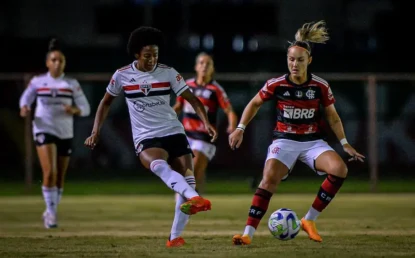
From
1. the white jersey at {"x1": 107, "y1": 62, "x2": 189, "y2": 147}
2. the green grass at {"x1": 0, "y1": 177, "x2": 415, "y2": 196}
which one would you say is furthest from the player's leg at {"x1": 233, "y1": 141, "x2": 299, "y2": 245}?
the green grass at {"x1": 0, "y1": 177, "x2": 415, "y2": 196}

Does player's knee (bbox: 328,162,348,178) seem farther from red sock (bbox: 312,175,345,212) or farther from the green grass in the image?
the green grass

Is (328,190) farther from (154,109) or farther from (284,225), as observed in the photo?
(154,109)

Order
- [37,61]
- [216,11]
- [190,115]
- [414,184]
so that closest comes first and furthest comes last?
[190,115] → [414,184] → [37,61] → [216,11]

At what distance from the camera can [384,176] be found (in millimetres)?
21000

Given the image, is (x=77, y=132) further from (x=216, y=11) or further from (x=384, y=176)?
(x=216, y=11)

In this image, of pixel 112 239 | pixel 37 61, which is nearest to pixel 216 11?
pixel 37 61

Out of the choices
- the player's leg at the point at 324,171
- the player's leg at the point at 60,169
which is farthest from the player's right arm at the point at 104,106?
the player's leg at the point at 60,169

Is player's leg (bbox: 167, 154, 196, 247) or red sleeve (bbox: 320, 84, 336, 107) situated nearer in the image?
player's leg (bbox: 167, 154, 196, 247)

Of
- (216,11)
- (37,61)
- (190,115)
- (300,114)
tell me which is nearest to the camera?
(300,114)

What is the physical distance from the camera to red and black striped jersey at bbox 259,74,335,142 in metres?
9.91

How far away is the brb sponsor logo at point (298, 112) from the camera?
992cm

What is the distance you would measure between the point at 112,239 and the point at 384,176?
1160cm

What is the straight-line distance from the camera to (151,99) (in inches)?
384

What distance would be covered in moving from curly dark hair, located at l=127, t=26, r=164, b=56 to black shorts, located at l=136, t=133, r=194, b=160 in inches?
36.9
